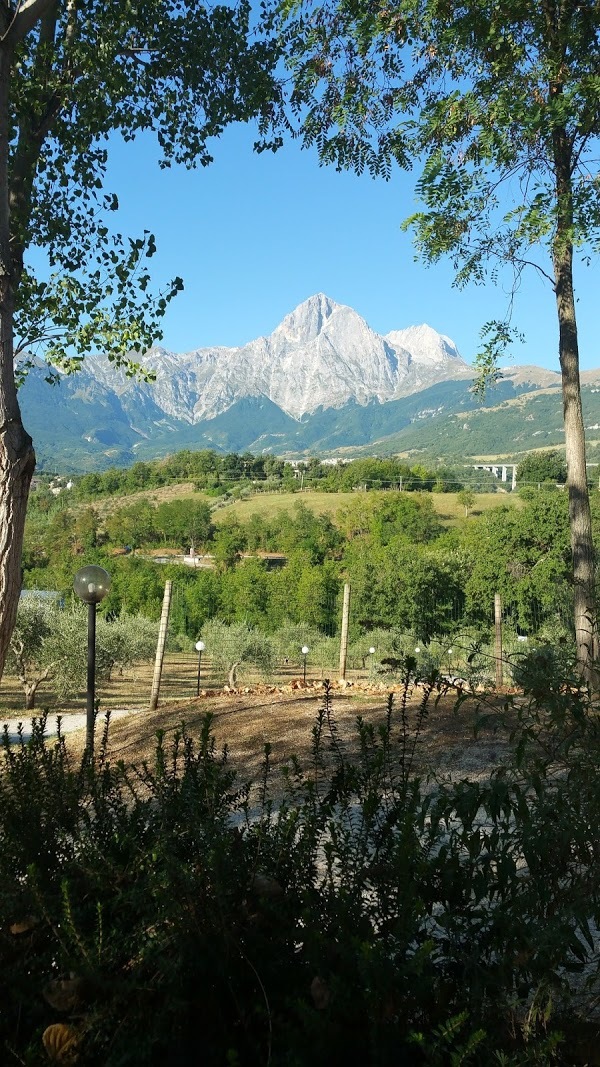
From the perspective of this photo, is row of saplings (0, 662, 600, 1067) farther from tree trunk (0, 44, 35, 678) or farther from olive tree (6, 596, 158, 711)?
olive tree (6, 596, 158, 711)

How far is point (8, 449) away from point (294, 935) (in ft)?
8.41

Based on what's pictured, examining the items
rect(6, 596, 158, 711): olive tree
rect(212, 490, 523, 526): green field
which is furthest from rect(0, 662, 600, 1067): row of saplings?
rect(212, 490, 523, 526): green field

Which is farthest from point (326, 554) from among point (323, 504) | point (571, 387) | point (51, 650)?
point (571, 387)

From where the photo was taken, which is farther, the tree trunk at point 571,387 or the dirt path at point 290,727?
the tree trunk at point 571,387

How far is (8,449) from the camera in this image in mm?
3367

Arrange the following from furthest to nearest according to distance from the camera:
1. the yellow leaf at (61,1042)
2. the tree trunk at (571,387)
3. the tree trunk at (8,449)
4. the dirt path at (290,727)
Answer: the tree trunk at (571,387), the dirt path at (290,727), the tree trunk at (8,449), the yellow leaf at (61,1042)

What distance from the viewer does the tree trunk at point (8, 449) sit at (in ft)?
11.0

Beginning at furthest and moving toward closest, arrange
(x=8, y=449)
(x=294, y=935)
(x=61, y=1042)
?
(x=8, y=449) → (x=294, y=935) → (x=61, y=1042)

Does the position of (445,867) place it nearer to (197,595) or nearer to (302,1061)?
(302,1061)

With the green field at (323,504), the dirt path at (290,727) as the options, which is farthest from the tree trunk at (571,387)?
the green field at (323,504)

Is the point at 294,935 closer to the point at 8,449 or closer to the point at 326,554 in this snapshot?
the point at 8,449

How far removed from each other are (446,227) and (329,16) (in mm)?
1906

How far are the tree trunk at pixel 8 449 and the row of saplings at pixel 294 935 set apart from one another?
1812mm

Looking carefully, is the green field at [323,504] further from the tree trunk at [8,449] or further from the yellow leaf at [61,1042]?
the yellow leaf at [61,1042]
